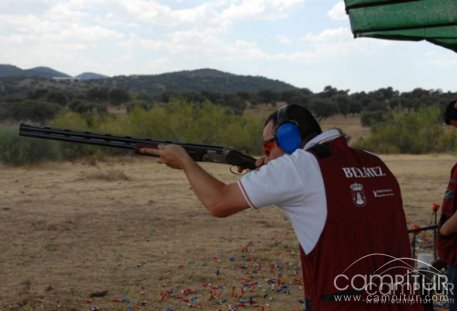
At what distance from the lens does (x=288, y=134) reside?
8.14 feet

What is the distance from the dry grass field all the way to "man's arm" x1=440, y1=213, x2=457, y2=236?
2.74 metres

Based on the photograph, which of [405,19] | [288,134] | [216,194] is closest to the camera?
[216,194]

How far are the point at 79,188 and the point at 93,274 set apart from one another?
24.0 ft

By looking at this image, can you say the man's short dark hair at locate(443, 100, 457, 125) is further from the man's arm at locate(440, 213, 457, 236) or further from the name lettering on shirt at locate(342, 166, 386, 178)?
the name lettering on shirt at locate(342, 166, 386, 178)

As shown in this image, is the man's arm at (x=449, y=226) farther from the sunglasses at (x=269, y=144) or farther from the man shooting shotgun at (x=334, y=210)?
the sunglasses at (x=269, y=144)

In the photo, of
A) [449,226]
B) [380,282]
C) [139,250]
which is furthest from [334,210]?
[139,250]

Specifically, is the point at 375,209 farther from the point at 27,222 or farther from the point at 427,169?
the point at 427,169

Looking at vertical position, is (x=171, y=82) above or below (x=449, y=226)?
above

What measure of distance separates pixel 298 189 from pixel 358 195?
228mm

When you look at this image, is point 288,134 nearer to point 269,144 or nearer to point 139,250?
point 269,144

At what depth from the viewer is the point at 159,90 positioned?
71062 mm

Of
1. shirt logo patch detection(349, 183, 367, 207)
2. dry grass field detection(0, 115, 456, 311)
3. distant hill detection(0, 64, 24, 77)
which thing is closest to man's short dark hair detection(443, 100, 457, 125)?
shirt logo patch detection(349, 183, 367, 207)

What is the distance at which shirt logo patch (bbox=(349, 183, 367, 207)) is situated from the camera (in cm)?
219

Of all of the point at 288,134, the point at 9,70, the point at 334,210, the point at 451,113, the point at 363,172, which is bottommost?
the point at 334,210
